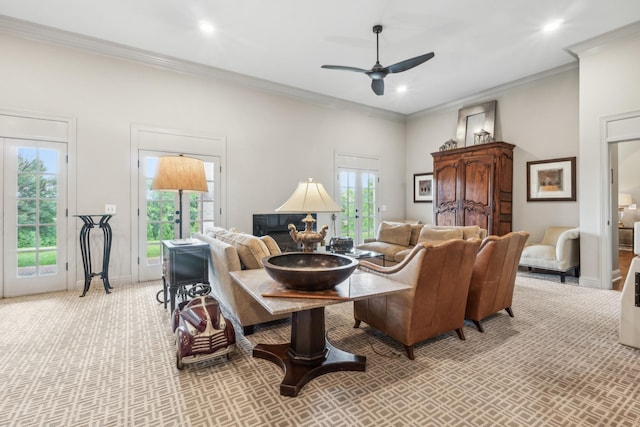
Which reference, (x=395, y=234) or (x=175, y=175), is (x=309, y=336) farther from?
(x=395, y=234)

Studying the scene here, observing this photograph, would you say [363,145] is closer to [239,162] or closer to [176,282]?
[239,162]

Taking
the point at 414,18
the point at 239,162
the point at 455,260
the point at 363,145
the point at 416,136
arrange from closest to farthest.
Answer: the point at 455,260, the point at 414,18, the point at 239,162, the point at 363,145, the point at 416,136

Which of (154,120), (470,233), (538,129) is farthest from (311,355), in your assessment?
(538,129)

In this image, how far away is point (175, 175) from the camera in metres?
2.94

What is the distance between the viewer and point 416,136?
717 cm

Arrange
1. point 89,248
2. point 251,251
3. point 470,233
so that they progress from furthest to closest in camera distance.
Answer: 1. point 470,233
2. point 89,248
3. point 251,251

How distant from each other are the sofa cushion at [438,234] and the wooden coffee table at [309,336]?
241 cm

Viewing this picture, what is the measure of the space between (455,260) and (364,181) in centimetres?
459

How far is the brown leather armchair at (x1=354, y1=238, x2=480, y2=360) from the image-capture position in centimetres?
213

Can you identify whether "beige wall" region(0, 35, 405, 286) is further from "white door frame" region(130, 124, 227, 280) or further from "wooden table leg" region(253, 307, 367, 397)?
"wooden table leg" region(253, 307, 367, 397)

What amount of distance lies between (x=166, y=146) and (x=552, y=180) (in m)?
6.00

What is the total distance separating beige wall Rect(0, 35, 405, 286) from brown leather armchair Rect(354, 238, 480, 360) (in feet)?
11.1

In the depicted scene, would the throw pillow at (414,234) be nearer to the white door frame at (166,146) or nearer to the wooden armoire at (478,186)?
the wooden armoire at (478,186)

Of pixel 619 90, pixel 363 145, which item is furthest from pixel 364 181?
pixel 619 90
